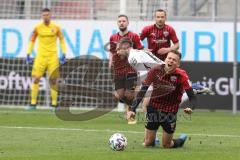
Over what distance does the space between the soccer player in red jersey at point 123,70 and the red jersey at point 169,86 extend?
15.4 feet

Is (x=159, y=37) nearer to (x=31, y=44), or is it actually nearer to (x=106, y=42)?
Answer: (x=31, y=44)

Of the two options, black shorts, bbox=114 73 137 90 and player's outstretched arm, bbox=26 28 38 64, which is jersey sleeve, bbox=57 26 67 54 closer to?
player's outstretched arm, bbox=26 28 38 64

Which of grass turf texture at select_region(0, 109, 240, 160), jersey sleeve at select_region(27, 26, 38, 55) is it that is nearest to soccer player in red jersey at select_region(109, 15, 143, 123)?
grass turf texture at select_region(0, 109, 240, 160)

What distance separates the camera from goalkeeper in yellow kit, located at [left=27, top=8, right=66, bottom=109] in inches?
752

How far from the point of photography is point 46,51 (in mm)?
19375

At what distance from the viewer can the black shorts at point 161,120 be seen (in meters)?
11.1

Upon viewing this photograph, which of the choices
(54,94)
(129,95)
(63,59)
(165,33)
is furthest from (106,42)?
(165,33)

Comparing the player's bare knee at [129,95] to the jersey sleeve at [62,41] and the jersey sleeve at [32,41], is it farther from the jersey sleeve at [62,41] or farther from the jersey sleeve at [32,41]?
the jersey sleeve at [32,41]

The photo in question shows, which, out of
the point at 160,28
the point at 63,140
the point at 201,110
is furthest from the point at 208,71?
the point at 63,140

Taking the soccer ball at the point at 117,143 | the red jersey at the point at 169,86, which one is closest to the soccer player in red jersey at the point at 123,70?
the red jersey at the point at 169,86

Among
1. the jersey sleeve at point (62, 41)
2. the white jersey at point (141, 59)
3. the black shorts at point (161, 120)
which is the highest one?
the jersey sleeve at point (62, 41)

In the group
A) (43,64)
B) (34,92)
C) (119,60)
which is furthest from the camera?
(43,64)

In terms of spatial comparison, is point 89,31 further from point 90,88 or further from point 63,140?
point 63,140

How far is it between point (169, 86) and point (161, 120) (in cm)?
51
